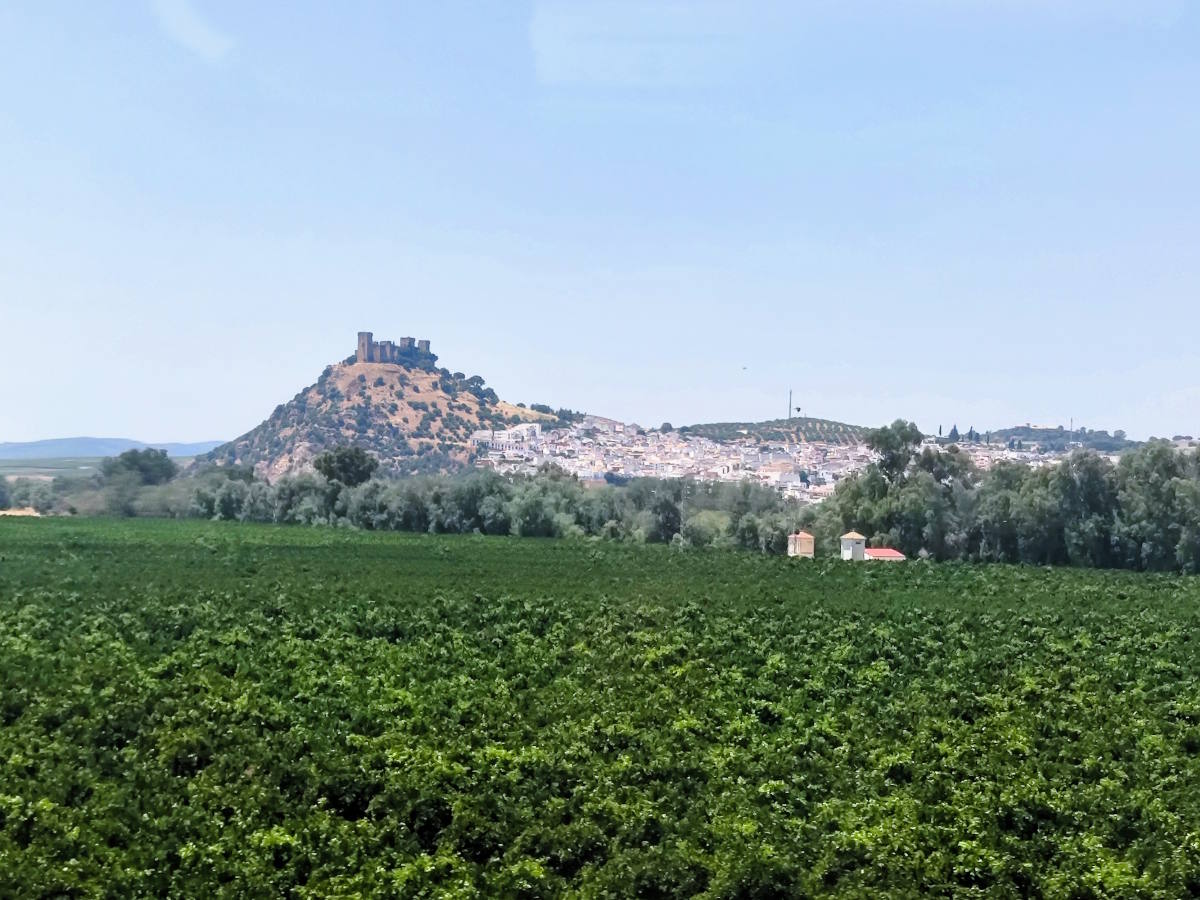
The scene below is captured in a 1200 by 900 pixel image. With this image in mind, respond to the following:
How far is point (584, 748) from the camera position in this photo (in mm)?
22422

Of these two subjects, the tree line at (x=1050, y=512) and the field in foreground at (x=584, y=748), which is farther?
the tree line at (x=1050, y=512)

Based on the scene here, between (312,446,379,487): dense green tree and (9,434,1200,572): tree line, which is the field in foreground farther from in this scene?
(312,446,379,487): dense green tree

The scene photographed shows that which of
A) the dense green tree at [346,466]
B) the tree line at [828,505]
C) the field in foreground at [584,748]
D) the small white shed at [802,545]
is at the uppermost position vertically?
the dense green tree at [346,466]

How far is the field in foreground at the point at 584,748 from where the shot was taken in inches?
683

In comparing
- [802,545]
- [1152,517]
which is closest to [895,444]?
[802,545]

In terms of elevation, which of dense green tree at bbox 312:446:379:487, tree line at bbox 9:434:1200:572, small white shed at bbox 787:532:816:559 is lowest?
small white shed at bbox 787:532:816:559

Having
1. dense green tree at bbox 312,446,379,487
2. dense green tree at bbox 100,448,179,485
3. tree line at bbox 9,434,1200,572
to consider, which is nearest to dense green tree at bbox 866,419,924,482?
tree line at bbox 9,434,1200,572

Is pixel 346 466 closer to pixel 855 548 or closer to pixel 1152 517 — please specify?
pixel 855 548

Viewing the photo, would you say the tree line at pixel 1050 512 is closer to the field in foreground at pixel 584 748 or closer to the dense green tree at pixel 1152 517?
the dense green tree at pixel 1152 517

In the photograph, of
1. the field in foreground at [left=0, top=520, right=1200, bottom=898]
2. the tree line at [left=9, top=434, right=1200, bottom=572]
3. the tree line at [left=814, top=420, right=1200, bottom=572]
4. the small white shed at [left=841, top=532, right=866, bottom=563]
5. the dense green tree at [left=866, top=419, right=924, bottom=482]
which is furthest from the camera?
the dense green tree at [left=866, top=419, right=924, bottom=482]

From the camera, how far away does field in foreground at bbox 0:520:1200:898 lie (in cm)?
1736

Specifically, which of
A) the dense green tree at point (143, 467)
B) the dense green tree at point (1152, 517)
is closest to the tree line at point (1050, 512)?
the dense green tree at point (1152, 517)

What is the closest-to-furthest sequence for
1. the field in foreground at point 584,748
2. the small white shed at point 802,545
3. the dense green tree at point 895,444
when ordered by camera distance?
the field in foreground at point 584,748
the small white shed at point 802,545
the dense green tree at point 895,444

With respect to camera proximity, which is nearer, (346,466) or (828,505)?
(828,505)
